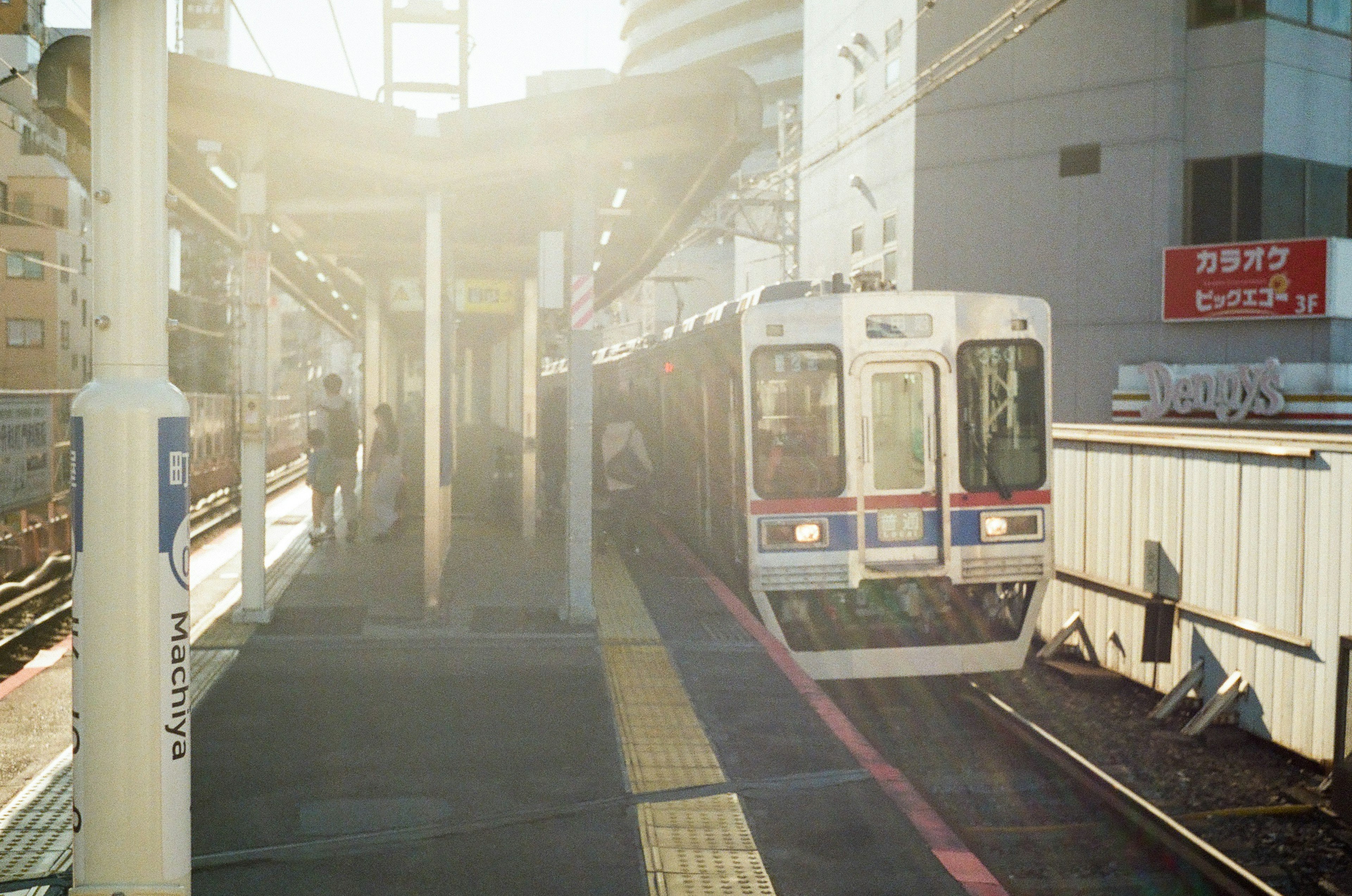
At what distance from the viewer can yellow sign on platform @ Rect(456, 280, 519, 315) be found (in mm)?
14102

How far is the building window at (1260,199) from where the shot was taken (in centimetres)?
2028

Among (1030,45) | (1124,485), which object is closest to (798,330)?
(1124,485)

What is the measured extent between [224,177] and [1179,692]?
26.7ft

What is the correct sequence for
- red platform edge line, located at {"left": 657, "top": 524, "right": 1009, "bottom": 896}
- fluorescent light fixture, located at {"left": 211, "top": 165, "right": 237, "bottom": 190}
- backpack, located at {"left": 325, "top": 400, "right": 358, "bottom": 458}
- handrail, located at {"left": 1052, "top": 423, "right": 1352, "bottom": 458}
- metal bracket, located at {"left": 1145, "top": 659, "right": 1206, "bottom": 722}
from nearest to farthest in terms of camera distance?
red platform edge line, located at {"left": 657, "top": 524, "right": 1009, "bottom": 896}
handrail, located at {"left": 1052, "top": 423, "right": 1352, "bottom": 458}
metal bracket, located at {"left": 1145, "top": 659, "right": 1206, "bottom": 722}
fluorescent light fixture, located at {"left": 211, "top": 165, "right": 237, "bottom": 190}
backpack, located at {"left": 325, "top": 400, "right": 358, "bottom": 458}

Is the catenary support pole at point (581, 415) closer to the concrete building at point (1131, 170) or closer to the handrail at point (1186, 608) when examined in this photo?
the handrail at point (1186, 608)

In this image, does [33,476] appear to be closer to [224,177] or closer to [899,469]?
[224,177]

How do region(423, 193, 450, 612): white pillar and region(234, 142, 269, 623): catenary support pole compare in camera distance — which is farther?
region(423, 193, 450, 612): white pillar

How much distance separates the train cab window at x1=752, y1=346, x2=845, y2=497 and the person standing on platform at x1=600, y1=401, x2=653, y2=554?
11.6 feet

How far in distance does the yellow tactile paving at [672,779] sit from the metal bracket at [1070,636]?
3.60m

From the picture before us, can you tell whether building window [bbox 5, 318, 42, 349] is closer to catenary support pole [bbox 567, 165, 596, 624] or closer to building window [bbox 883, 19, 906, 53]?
catenary support pole [bbox 567, 165, 596, 624]

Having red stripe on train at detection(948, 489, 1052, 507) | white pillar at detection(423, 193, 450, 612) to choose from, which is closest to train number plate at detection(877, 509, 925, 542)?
red stripe on train at detection(948, 489, 1052, 507)

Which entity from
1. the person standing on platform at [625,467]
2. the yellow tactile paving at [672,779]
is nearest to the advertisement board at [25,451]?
the person standing on platform at [625,467]

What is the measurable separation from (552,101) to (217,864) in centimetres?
546

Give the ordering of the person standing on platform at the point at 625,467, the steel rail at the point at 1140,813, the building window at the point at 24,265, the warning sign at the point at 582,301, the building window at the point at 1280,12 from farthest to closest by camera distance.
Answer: the building window at the point at 1280,12, the building window at the point at 24,265, the person standing on platform at the point at 625,467, the warning sign at the point at 582,301, the steel rail at the point at 1140,813
